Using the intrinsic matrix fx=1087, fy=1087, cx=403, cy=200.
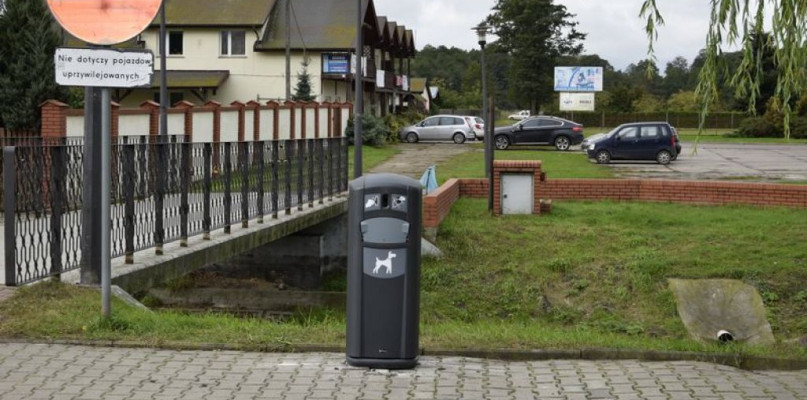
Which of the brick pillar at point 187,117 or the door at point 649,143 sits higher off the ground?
the brick pillar at point 187,117

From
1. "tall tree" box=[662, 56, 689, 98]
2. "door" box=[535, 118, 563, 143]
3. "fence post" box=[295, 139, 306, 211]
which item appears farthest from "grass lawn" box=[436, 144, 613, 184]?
"tall tree" box=[662, 56, 689, 98]

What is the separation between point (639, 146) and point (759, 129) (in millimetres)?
24900

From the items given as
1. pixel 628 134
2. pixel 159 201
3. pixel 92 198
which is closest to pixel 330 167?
pixel 159 201

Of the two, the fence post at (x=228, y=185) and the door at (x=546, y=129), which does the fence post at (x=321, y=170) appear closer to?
the fence post at (x=228, y=185)

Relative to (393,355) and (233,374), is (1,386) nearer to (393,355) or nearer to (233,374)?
(233,374)

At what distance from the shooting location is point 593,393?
701 centimetres

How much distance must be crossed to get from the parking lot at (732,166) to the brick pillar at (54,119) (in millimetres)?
16011

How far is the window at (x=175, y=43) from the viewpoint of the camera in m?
54.7

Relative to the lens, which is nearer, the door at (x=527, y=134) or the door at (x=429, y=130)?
the door at (x=527, y=134)

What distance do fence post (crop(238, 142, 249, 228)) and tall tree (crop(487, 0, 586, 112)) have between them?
A: 69.9m

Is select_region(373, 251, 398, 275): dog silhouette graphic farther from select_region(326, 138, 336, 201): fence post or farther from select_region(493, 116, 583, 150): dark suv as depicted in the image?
select_region(493, 116, 583, 150): dark suv

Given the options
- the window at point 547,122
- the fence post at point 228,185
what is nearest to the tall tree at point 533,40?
the window at point 547,122

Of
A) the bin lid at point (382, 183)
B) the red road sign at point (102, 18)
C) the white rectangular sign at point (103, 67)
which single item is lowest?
the bin lid at point (382, 183)

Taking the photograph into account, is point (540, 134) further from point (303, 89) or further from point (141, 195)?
point (141, 195)
